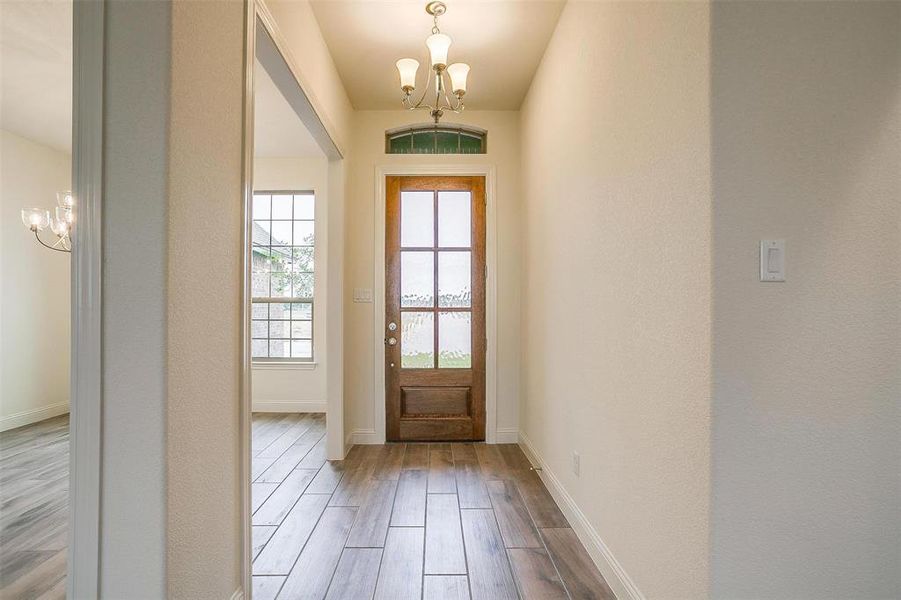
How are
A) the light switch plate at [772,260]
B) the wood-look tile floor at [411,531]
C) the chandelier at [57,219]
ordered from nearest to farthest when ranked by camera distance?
the light switch plate at [772,260] → the wood-look tile floor at [411,531] → the chandelier at [57,219]

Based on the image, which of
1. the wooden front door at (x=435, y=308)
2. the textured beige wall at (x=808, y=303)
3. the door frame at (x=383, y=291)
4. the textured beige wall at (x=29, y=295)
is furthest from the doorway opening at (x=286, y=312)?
the textured beige wall at (x=29, y=295)

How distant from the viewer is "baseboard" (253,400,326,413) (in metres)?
4.95

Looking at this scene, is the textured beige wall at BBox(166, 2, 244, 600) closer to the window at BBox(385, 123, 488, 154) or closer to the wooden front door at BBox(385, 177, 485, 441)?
the wooden front door at BBox(385, 177, 485, 441)

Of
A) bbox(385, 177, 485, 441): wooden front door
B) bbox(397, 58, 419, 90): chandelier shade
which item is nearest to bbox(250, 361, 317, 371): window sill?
bbox(385, 177, 485, 441): wooden front door

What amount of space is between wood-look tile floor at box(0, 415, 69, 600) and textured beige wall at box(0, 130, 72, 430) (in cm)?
46

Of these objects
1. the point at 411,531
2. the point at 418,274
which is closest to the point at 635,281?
the point at 411,531

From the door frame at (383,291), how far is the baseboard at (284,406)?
55.2 inches

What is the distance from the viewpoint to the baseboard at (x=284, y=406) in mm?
4949

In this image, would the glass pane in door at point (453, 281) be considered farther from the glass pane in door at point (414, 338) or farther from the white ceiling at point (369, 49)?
the white ceiling at point (369, 49)

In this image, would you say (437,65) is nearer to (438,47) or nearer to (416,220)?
(438,47)

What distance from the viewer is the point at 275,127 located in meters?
4.21

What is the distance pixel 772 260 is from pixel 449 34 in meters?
2.37

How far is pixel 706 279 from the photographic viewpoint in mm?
1231

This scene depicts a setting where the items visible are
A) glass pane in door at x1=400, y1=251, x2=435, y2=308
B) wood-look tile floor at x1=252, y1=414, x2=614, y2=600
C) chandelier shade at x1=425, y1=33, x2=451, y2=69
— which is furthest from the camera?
glass pane in door at x1=400, y1=251, x2=435, y2=308
